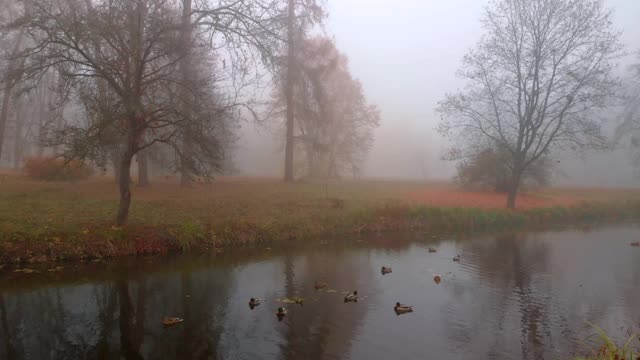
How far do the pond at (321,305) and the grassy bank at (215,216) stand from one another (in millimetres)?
1112

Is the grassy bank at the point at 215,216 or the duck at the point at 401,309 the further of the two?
the grassy bank at the point at 215,216

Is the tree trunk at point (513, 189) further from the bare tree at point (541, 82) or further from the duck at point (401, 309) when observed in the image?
the duck at point (401, 309)

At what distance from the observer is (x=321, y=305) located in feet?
38.1

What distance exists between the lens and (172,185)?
27.0 meters

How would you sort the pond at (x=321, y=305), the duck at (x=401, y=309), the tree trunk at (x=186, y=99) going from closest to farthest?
1. the pond at (x=321, y=305)
2. the duck at (x=401, y=309)
3. the tree trunk at (x=186, y=99)

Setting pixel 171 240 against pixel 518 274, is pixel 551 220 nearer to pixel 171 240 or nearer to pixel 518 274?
pixel 518 274

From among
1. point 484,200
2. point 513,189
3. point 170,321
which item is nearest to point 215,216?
point 170,321

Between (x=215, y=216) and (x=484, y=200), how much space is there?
18841 mm

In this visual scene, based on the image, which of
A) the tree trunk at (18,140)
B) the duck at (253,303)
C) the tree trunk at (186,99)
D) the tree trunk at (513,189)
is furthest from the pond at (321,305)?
the tree trunk at (18,140)

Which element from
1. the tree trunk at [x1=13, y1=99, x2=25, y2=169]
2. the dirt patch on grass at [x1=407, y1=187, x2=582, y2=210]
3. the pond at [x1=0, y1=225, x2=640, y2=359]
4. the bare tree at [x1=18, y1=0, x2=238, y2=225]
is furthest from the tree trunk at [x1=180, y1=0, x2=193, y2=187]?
the tree trunk at [x1=13, y1=99, x2=25, y2=169]

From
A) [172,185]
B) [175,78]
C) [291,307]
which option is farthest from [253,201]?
[291,307]

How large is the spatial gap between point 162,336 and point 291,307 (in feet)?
10.3

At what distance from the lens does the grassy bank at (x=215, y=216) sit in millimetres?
15703

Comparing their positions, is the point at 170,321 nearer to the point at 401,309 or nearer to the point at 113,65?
the point at 401,309
